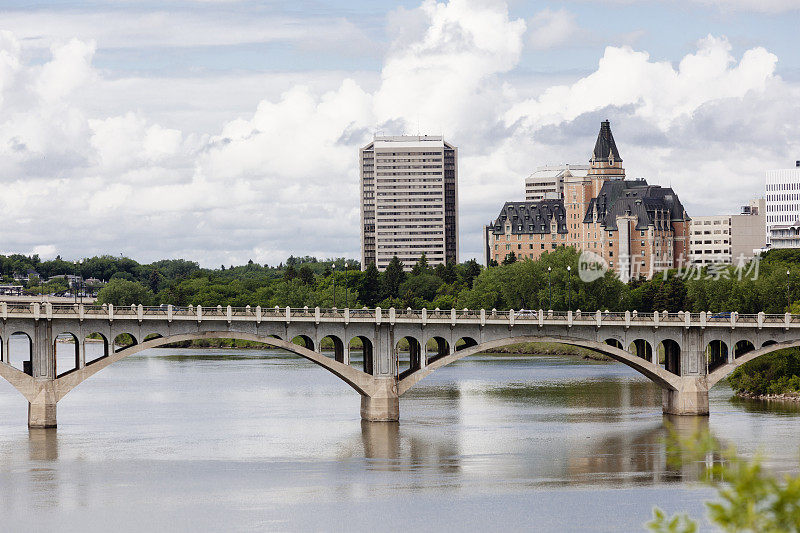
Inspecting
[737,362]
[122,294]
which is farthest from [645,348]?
[122,294]

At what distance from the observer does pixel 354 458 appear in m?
65.0

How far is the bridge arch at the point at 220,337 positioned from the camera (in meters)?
72.2

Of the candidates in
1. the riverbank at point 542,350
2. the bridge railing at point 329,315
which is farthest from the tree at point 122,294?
the bridge railing at point 329,315

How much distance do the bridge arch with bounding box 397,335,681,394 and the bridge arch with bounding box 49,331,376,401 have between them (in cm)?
284

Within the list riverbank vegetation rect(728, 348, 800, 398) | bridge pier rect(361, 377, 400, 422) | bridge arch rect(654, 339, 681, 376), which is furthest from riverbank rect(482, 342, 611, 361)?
bridge pier rect(361, 377, 400, 422)

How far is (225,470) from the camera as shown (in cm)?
6119

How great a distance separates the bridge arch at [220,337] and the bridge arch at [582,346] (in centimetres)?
284

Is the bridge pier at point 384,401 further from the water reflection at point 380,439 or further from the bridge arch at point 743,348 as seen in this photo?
the bridge arch at point 743,348

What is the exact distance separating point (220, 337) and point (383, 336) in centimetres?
1120

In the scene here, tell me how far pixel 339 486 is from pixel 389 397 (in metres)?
21.6

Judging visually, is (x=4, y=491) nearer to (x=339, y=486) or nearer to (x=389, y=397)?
(x=339, y=486)

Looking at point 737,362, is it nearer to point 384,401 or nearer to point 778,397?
point 778,397

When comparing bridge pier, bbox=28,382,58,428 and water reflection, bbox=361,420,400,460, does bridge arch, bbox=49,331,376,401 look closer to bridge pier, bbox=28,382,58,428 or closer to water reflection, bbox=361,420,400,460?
bridge pier, bbox=28,382,58,428

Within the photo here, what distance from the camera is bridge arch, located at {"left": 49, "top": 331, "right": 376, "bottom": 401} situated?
237 ft
